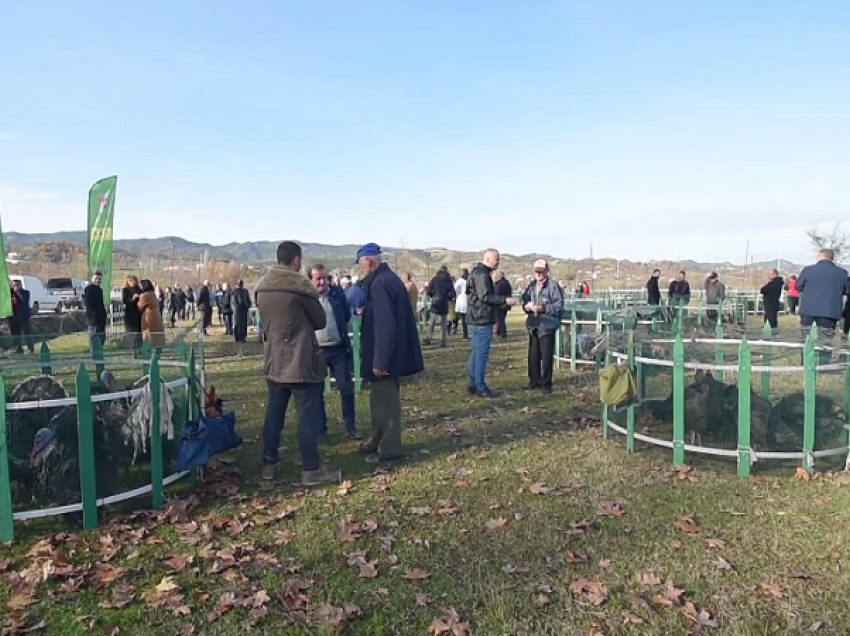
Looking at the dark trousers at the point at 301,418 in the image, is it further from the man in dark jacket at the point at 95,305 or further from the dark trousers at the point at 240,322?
the dark trousers at the point at 240,322

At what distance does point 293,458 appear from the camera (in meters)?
7.11

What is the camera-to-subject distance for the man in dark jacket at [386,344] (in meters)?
6.59

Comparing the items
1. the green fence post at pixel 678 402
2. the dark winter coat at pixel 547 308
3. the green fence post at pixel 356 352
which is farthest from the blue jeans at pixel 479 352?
the green fence post at pixel 678 402

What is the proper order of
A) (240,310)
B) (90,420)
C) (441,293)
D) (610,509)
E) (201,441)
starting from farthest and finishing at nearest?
(240,310) → (441,293) → (201,441) → (610,509) → (90,420)

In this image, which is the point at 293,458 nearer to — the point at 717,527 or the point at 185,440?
the point at 185,440

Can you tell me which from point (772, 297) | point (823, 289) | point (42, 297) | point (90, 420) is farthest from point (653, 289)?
point (42, 297)

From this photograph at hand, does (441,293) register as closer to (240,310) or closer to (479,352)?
(240,310)

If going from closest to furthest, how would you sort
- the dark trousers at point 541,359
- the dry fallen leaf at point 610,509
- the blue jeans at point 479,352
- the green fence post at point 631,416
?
the dry fallen leaf at point 610,509 < the green fence post at point 631,416 < the blue jeans at point 479,352 < the dark trousers at point 541,359

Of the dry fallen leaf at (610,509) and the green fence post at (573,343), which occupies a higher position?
the green fence post at (573,343)

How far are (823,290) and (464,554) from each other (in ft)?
30.3

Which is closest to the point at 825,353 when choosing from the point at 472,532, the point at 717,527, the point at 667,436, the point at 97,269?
the point at 667,436

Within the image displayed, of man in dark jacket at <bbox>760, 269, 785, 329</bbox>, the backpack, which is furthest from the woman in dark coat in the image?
man in dark jacket at <bbox>760, 269, 785, 329</bbox>

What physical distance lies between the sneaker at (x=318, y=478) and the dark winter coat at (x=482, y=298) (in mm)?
4216

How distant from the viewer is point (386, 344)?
259 inches
